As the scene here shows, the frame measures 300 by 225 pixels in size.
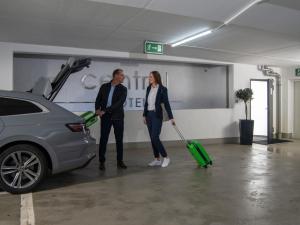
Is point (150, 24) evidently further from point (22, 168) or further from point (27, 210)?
point (27, 210)

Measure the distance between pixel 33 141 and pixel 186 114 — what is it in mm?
5081

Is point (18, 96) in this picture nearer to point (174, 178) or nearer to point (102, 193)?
point (102, 193)

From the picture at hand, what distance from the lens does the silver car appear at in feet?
12.3

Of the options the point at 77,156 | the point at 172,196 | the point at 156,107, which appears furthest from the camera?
the point at 156,107

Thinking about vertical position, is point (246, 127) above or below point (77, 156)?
above

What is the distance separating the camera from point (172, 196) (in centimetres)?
379

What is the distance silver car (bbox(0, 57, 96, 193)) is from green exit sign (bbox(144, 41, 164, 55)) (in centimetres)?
297

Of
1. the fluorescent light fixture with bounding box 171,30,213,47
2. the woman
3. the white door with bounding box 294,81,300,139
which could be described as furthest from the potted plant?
the woman

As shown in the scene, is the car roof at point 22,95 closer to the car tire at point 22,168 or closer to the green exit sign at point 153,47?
the car tire at point 22,168

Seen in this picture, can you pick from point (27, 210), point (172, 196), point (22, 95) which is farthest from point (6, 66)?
point (172, 196)

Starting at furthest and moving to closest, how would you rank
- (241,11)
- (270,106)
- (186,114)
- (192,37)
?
(270,106) < (186,114) < (192,37) < (241,11)

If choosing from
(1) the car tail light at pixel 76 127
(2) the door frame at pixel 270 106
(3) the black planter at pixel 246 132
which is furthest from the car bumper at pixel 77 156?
(2) the door frame at pixel 270 106

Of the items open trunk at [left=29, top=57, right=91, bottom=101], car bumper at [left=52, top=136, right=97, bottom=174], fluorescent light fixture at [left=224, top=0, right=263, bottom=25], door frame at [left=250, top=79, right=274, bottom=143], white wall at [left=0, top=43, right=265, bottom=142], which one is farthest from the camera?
door frame at [left=250, top=79, right=274, bottom=143]

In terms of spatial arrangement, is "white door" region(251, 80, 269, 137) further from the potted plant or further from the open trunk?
the open trunk
